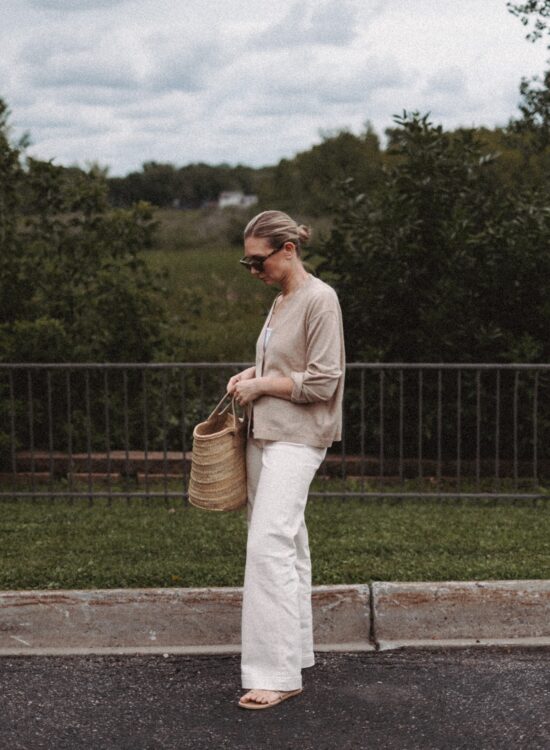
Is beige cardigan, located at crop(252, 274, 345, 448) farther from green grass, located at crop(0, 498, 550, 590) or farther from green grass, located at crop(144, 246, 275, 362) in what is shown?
green grass, located at crop(144, 246, 275, 362)

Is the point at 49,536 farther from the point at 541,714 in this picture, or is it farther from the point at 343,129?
the point at 343,129

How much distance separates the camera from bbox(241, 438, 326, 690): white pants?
174 inches

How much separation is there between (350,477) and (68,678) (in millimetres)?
4967

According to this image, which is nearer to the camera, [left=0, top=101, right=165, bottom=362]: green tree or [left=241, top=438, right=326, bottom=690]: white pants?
[left=241, top=438, right=326, bottom=690]: white pants

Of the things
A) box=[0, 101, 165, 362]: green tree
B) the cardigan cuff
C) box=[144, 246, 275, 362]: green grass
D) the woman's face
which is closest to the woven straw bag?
the cardigan cuff

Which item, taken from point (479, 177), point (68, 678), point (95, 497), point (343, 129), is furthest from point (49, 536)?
point (343, 129)

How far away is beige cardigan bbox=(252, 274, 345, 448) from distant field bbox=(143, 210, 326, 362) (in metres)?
5.95

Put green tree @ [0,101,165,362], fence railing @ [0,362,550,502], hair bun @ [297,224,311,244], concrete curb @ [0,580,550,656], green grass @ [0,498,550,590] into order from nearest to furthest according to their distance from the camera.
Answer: hair bun @ [297,224,311,244] < concrete curb @ [0,580,550,656] < green grass @ [0,498,550,590] < fence railing @ [0,362,550,502] < green tree @ [0,101,165,362]

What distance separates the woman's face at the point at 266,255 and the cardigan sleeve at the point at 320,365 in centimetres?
25

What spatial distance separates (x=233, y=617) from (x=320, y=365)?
1.61 metres

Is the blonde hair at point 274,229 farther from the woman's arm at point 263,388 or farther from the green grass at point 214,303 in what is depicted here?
the green grass at point 214,303

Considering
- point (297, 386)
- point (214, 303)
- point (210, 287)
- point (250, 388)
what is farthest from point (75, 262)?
point (210, 287)

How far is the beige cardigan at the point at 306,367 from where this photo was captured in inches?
174

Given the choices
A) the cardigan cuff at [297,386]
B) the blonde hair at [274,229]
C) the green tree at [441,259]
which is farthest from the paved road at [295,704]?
the green tree at [441,259]
